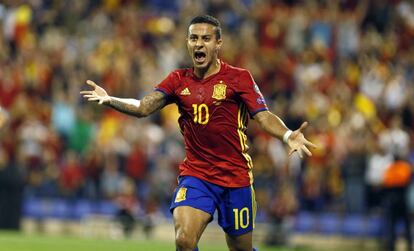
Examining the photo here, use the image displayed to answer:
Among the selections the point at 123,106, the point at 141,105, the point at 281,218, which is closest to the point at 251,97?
the point at 141,105

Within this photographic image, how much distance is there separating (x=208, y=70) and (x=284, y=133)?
2.94 ft

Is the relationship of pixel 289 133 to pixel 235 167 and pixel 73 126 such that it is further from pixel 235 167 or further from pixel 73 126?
pixel 73 126

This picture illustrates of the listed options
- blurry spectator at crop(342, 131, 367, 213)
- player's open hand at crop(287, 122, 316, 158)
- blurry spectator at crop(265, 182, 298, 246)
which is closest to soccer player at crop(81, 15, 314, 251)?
player's open hand at crop(287, 122, 316, 158)

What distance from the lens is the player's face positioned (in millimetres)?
10078

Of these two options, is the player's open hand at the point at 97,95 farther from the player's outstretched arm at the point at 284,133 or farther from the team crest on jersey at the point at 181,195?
the player's outstretched arm at the point at 284,133

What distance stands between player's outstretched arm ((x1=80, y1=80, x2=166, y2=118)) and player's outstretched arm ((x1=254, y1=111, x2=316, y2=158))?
86 centimetres

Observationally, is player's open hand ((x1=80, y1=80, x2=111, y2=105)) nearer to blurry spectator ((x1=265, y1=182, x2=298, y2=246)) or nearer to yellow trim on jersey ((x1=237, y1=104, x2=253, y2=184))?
yellow trim on jersey ((x1=237, y1=104, x2=253, y2=184))

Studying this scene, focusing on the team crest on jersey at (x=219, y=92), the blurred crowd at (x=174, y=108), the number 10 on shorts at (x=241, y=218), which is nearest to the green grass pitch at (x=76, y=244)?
the blurred crowd at (x=174, y=108)

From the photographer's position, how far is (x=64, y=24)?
26.0 metres

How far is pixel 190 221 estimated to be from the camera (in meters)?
9.77

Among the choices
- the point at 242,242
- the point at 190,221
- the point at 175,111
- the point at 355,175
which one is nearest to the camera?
the point at 190,221

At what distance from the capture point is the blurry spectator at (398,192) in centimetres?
1878

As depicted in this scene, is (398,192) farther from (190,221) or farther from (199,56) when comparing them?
(190,221)

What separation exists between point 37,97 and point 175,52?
2.92 m
